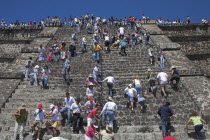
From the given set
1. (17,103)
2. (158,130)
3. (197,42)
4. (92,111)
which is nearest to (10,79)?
(17,103)

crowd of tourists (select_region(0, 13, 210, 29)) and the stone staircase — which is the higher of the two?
crowd of tourists (select_region(0, 13, 210, 29))

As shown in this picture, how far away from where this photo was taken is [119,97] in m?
11.7

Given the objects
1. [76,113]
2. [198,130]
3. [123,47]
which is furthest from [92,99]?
[123,47]

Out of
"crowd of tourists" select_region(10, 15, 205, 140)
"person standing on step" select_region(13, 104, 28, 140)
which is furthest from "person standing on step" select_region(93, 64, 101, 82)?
"person standing on step" select_region(13, 104, 28, 140)

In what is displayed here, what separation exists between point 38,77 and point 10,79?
1.59m

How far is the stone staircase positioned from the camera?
9227mm

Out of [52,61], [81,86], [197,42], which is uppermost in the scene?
[197,42]

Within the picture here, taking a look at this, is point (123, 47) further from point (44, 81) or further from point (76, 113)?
point (76, 113)

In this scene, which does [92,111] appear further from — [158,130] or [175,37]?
[175,37]

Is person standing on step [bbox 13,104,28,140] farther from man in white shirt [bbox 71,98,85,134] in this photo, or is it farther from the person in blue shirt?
the person in blue shirt

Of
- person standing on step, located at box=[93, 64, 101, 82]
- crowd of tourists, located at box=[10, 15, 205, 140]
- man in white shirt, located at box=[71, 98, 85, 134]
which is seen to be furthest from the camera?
person standing on step, located at box=[93, 64, 101, 82]

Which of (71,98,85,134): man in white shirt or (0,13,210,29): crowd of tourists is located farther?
(0,13,210,29): crowd of tourists

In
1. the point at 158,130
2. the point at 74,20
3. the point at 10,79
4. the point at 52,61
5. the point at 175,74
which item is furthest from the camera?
the point at 74,20

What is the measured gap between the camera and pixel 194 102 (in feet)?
37.2
